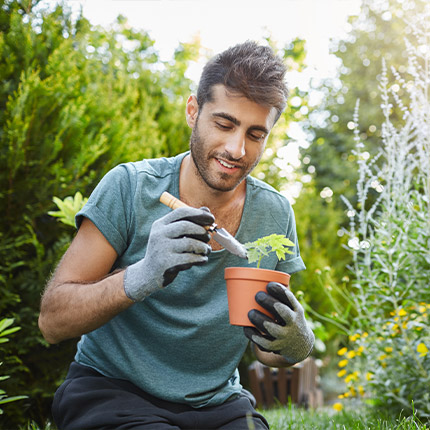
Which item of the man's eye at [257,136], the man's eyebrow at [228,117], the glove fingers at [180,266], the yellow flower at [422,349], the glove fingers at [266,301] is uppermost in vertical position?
the man's eyebrow at [228,117]

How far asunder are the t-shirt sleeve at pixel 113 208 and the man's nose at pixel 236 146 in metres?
0.39

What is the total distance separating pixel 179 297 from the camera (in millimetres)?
1780

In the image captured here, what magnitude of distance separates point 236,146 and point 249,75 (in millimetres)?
287

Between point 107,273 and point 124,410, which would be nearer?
point 124,410

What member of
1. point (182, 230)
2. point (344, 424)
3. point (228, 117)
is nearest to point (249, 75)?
point (228, 117)

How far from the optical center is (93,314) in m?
1.47

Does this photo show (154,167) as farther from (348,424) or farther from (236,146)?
(348,424)

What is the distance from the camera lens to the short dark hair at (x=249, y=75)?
181 centimetres

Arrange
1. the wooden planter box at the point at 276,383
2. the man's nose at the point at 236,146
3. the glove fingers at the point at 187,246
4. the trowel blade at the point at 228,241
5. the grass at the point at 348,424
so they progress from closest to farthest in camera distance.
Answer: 1. the glove fingers at the point at 187,246
2. the trowel blade at the point at 228,241
3. the man's nose at the point at 236,146
4. the grass at the point at 348,424
5. the wooden planter box at the point at 276,383

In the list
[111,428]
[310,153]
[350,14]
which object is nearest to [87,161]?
[111,428]

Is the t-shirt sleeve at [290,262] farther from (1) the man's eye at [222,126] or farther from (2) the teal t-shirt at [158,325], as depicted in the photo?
(1) the man's eye at [222,126]

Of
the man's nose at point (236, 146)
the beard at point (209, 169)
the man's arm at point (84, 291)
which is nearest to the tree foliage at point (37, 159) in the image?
the man's arm at point (84, 291)

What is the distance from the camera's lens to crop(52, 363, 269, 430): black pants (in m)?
1.50

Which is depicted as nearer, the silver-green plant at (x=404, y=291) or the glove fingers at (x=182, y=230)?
the glove fingers at (x=182, y=230)
